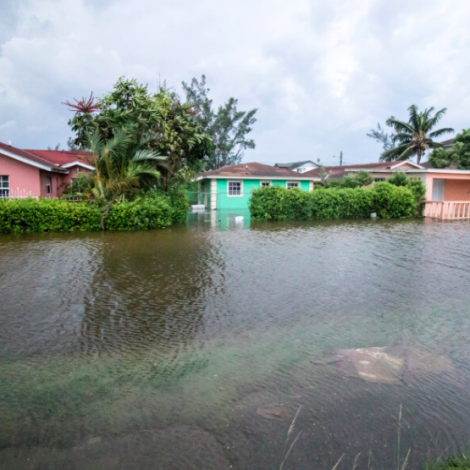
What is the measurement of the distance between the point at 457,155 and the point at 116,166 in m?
27.4

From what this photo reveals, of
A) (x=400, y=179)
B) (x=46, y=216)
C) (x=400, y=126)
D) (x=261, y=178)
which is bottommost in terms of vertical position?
(x=46, y=216)

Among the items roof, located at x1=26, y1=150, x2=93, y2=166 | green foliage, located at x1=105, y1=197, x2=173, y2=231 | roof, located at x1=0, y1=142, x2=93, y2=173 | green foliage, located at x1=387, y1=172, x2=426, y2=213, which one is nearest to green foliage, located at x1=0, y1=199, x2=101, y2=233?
green foliage, located at x1=105, y1=197, x2=173, y2=231

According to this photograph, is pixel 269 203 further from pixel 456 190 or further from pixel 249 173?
pixel 456 190

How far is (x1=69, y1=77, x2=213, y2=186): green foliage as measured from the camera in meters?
18.0

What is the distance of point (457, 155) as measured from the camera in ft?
109

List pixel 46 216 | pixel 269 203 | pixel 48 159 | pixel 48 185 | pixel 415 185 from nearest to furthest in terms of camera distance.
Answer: pixel 46 216
pixel 269 203
pixel 48 185
pixel 48 159
pixel 415 185

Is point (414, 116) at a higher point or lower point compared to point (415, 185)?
higher

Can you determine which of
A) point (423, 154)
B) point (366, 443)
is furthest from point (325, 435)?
point (423, 154)

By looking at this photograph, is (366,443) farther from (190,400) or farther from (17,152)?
(17,152)

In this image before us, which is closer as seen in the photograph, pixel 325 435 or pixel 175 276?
pixel 325 435

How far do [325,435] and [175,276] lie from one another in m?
5.91

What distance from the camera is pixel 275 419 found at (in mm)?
3518

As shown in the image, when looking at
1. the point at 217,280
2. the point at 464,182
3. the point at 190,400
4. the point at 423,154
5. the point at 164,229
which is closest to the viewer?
the point at 190,400

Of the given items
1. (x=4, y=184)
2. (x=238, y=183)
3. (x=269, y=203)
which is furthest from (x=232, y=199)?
(x=4, y=184)
